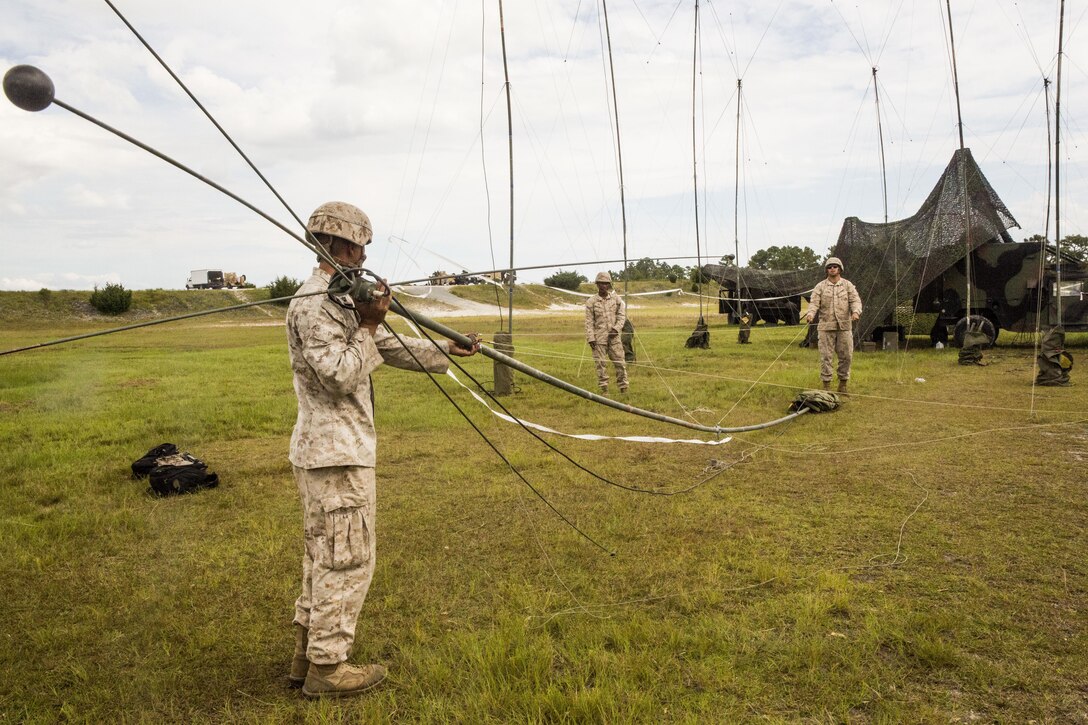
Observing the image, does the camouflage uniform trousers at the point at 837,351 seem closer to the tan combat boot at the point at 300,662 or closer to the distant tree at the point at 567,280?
the tan combat boot at the point at 300,662

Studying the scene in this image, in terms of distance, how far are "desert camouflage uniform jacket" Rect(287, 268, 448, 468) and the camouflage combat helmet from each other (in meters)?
0.22

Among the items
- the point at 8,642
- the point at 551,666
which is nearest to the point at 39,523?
the point at 8,642

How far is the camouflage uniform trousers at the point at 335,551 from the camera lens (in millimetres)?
3217

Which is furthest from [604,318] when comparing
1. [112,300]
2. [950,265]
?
[112,300]

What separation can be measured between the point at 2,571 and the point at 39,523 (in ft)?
3.46

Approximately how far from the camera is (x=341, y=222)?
3.34m

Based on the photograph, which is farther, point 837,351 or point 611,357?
point 611,357

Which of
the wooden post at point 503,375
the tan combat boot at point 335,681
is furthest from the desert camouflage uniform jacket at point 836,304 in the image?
the tan combat boot at point 335,681

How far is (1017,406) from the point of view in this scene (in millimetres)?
9719

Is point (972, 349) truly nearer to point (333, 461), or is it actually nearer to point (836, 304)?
point (836, 304)

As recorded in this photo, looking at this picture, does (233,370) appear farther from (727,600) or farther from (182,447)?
(727,600)

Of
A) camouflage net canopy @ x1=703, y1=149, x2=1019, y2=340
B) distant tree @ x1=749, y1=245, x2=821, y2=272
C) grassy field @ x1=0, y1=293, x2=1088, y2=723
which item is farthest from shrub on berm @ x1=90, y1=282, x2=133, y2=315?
distant tree @ x1=749, y1=245, x2=821, y2=272

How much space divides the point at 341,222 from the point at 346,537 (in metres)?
1.45

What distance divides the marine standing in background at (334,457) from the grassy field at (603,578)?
216mm
